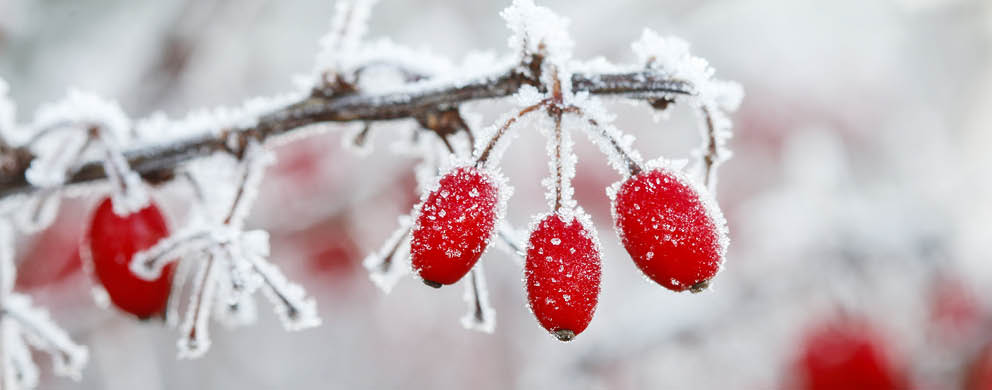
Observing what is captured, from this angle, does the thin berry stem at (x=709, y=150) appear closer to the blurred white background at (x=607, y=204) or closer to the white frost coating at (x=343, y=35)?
the blurred white background at (x=607, y=204)

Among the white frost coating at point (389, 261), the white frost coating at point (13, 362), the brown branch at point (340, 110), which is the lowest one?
the white frost coating at point (13, 362)

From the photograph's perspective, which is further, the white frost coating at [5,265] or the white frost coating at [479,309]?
the white frost coating at [5,265]

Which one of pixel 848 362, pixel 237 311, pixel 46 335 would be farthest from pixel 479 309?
pixel 848 362

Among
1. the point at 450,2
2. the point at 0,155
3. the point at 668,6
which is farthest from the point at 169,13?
the point at 450,2

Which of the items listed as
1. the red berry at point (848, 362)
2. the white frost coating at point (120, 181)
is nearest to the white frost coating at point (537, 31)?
the white frost coating at point (120, 181)

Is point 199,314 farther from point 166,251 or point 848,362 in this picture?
point 848,362

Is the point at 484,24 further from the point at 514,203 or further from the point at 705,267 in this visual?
the point at 705,267

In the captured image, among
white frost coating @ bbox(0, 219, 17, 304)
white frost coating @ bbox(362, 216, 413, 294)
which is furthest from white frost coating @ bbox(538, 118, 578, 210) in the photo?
white frost coating @ bbox(0, 219, 17, 304)
